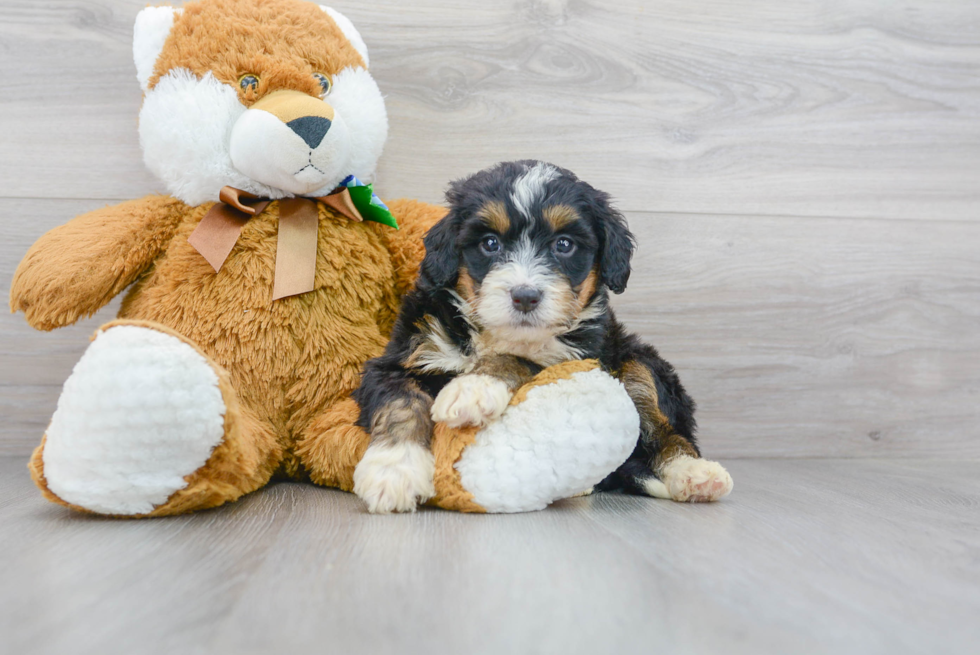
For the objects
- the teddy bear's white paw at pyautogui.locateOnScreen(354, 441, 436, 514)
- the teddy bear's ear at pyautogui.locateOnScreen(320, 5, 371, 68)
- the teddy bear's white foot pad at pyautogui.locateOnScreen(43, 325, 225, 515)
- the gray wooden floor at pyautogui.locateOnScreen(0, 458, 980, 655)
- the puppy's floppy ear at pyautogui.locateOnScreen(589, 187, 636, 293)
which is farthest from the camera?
the teddy bear's ear at pyautogui.locateOnScreen(320, 5, 371, 68)

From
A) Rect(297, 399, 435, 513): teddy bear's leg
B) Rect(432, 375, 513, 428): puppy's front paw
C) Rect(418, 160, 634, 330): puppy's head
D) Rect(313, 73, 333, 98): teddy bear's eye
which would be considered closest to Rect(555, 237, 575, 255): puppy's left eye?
Rect(418, 160, 634, 330): puppy's head

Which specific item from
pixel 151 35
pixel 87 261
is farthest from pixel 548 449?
pixel 151 35

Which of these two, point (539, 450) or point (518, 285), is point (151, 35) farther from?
point (539, 450)

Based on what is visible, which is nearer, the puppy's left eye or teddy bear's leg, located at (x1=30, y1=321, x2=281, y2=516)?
teddy bear's leg, located at (x1=30, y1=321, x2=281, y2=516)

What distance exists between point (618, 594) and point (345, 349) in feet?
3.24

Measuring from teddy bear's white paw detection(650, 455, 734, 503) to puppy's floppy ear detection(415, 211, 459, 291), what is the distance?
728 millimetres

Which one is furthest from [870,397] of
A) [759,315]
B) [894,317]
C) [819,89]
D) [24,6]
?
[24,6]

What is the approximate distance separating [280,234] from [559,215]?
69cm

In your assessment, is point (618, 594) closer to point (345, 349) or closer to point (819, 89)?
point (345, 349)

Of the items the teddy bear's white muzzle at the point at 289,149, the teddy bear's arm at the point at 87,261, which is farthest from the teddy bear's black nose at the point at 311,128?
the teddy bear's arm at the point at 87,261

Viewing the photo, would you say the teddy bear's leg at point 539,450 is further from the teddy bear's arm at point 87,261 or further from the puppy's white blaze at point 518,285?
the teddy bear's arm at point 87,261

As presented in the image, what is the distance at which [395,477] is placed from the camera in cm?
150

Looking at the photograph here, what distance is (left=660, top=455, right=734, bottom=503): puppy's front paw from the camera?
177 centimetres

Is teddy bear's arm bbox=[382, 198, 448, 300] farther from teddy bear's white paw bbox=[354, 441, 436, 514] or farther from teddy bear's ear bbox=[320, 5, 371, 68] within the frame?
teddy bear's white paw bbox=[354, 441, 436, 514]
